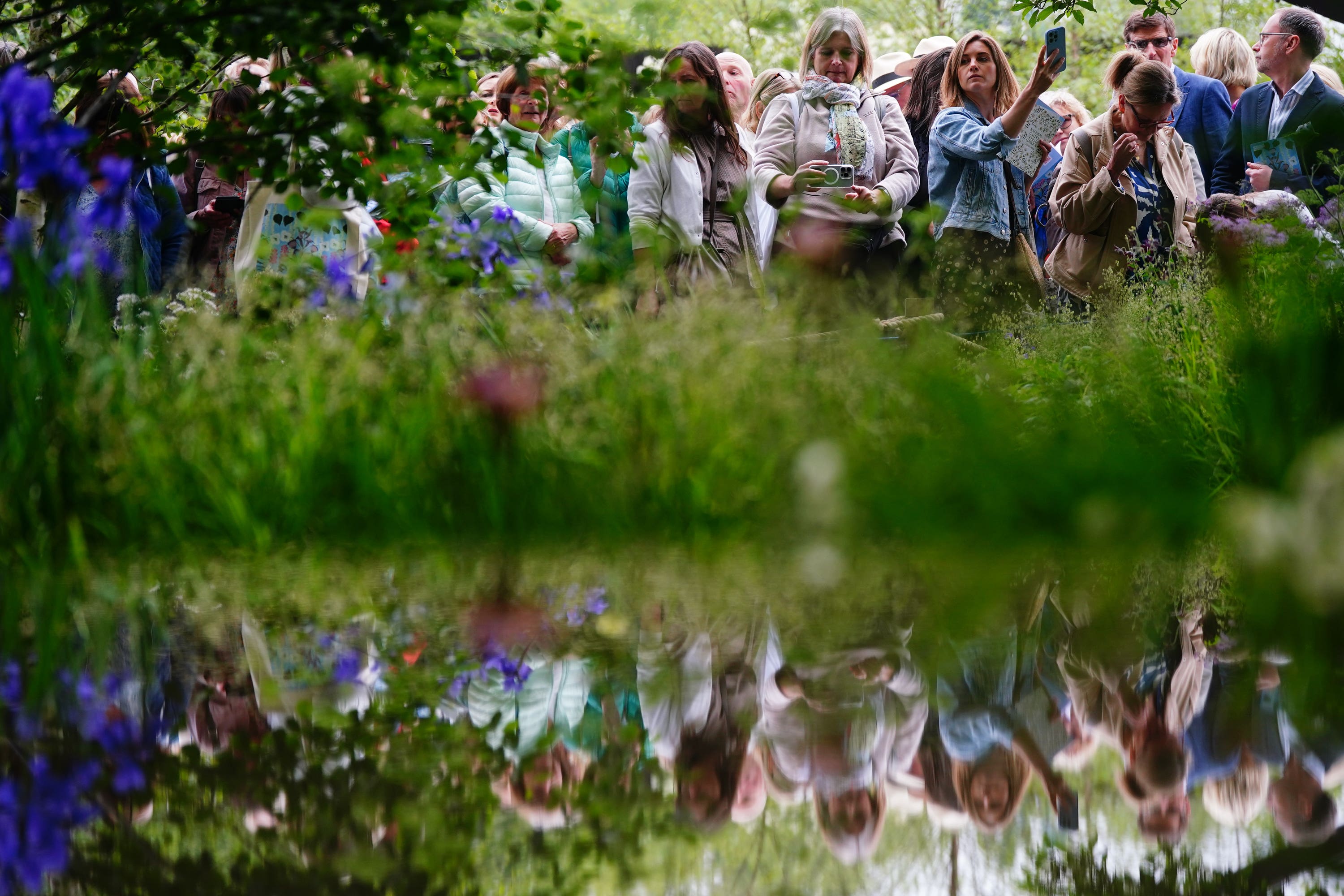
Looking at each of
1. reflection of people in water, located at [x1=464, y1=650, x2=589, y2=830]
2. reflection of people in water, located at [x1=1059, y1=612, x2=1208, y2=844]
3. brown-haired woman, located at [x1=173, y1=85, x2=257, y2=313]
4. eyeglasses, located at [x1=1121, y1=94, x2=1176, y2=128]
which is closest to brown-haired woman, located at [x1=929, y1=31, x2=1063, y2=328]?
eyeglasses, located at [x1=1121, y1=94, x2=1176, y2=128]

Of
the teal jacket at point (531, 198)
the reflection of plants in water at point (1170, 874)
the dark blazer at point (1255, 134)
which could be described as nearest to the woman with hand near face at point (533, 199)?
the teal jacket at point (531, 198)

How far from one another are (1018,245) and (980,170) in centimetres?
38

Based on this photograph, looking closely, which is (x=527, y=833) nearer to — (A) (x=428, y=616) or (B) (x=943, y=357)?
(A) (x=428, y=616)

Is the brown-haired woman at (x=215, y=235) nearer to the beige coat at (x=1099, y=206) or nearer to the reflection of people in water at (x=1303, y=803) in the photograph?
the beige coat at (x=1099, y=206)

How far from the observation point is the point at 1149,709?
161 centimetres

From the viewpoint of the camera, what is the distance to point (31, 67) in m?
Answer: 3.26

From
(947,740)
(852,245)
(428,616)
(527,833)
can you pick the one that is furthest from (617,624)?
(852,245)

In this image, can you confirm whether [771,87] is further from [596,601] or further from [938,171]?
[596,601]

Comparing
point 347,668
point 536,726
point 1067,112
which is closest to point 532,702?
point 536,726

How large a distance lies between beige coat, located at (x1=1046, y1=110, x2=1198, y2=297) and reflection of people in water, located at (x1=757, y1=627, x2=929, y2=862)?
4446 millimetres

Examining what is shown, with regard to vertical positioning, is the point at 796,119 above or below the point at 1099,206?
above

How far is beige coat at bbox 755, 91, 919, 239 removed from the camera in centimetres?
571

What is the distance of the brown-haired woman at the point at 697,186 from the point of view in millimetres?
5414

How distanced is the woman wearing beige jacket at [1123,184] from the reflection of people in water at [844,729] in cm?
442
